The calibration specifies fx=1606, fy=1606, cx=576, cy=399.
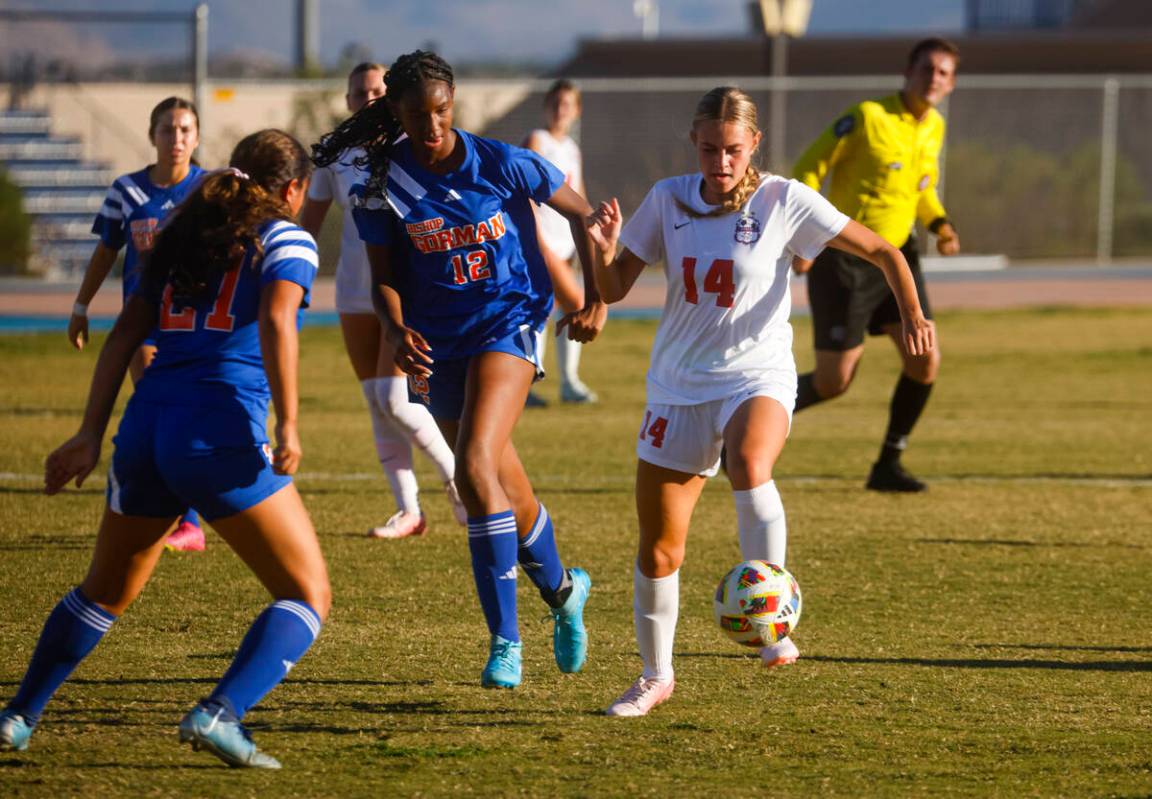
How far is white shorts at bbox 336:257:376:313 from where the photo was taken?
754 centimetres

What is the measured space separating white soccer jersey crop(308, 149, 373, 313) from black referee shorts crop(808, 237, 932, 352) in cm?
251

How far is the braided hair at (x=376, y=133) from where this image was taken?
5.25 meters

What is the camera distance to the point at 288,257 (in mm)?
4199

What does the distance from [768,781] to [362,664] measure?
173 cm

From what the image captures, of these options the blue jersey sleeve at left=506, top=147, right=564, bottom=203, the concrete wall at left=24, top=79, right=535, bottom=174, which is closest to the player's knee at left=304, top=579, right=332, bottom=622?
the blue jersey sleeve at left=506, top=147, right=564, bottom=203

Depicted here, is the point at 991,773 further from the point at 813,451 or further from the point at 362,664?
the point at 813,451

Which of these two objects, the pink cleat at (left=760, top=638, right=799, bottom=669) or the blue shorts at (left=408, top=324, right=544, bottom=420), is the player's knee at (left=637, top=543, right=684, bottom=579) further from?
the blue shorts at (left=408, top=324, right=544, bottom=420)

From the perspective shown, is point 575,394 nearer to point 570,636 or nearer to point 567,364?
point 567,364

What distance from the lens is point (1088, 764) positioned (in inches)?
176

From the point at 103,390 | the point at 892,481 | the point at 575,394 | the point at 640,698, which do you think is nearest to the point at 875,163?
the point at 892,481

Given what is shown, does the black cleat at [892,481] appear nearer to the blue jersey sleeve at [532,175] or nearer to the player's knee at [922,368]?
the player's knee at [922,368]

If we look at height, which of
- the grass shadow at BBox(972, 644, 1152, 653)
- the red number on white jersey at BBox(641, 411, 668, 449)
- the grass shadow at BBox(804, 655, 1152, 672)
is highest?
the red number on white jersey at BBox(641, 411, 668, 449)

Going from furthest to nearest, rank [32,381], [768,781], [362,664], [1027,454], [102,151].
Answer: [102,151] → [32,381] → [1027,454] → [362,664] → [768,781]

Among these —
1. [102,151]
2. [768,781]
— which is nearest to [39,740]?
[768,781]
